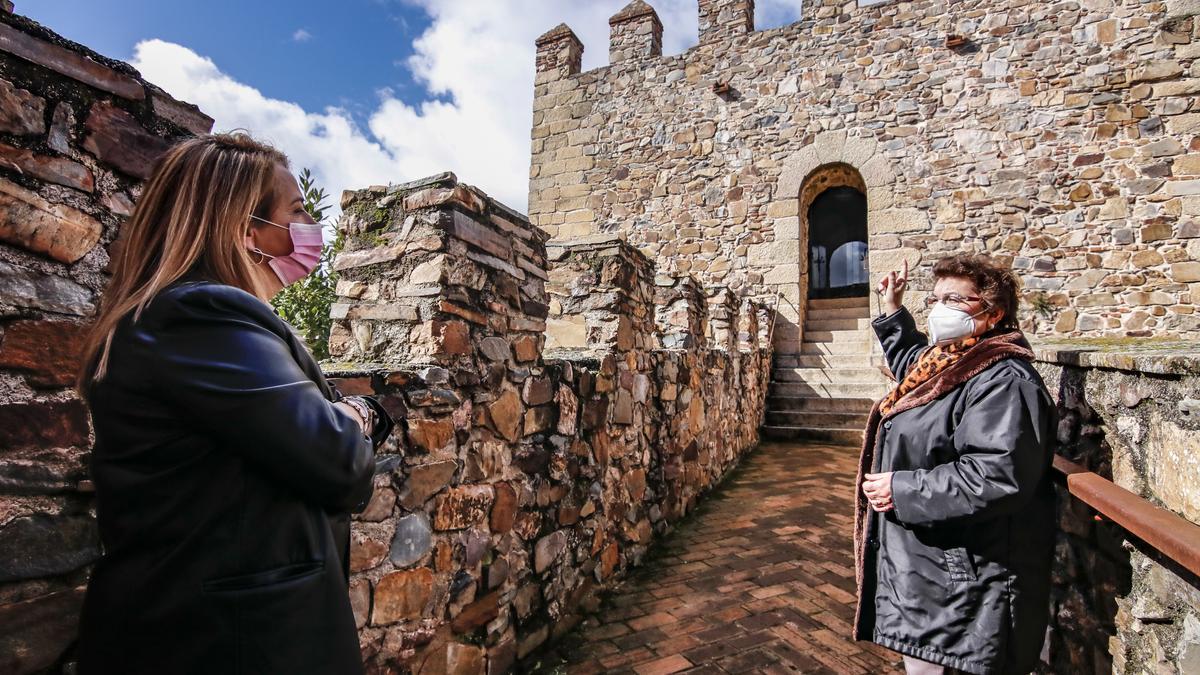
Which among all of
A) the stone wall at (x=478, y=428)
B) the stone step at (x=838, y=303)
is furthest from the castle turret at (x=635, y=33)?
the stone wall at (x=478, y=428)

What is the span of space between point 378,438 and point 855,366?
7.41 meters

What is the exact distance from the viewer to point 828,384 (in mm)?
7461

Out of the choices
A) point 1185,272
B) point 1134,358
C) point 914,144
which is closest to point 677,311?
point 1134,358

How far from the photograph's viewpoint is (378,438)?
1204 millimetres

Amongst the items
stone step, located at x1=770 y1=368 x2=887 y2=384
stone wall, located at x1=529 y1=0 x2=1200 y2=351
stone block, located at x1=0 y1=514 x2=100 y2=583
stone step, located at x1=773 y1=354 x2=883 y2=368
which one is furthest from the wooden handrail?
stone wall, located at x1=529 y1=0 x2=1200 y2=351

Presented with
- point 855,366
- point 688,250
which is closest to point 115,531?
point 855,366

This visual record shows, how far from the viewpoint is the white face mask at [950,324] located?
1753 mm

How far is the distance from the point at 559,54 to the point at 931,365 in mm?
10005

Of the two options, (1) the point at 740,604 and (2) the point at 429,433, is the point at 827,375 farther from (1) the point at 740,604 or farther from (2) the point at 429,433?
(2) the point at 429,433

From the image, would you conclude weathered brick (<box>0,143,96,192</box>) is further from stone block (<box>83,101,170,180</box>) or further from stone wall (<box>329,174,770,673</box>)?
stone wall (<box>329,174,770,673</box>)

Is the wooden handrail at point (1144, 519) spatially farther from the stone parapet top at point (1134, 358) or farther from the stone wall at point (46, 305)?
the stone wall at point (46, 305)

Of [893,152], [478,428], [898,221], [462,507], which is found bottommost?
[462,507]

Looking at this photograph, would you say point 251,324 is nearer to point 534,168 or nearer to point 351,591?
point 351,591

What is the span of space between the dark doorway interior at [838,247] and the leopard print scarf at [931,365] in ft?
31.8
